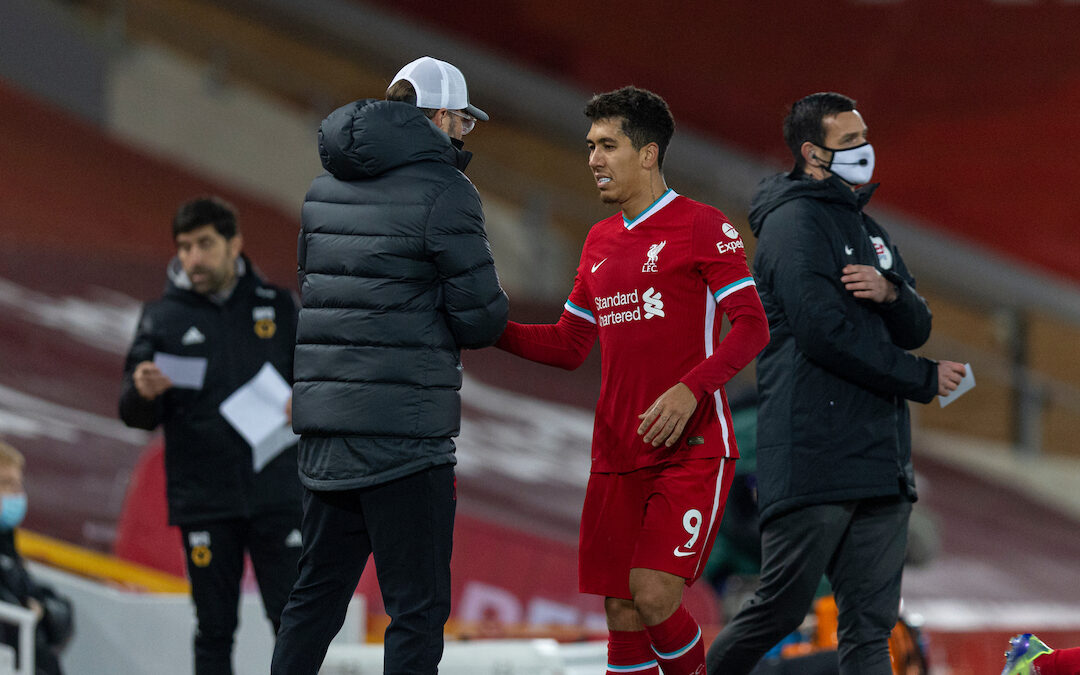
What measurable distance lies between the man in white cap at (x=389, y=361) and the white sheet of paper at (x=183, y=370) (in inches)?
54.2

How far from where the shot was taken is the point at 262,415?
4.74 metres

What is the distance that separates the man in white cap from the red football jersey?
45 centimetres

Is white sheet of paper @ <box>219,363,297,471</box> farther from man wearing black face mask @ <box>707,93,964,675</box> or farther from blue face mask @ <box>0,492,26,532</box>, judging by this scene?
man wearing black face mask @ <box>707,93,964,675</box>

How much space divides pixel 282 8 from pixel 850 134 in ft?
36.9

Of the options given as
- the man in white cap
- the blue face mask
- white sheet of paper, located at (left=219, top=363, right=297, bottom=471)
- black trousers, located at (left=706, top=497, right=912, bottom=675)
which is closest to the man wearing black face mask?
black trousers, located at (left=706, top=497, right=912, bottom=675)

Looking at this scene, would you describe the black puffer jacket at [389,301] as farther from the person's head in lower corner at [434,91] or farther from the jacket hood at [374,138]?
the person's head in lower corner at [434,91]

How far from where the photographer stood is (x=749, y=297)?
370 cm

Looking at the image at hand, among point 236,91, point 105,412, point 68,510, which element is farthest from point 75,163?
point 68,510

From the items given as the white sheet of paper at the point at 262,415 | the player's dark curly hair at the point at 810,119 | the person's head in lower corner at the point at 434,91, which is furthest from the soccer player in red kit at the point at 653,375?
the white sheet of paper at the point at 262,415

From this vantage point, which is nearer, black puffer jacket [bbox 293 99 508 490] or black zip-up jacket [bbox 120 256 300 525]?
black puffer jacket [bbox 293 99 508 490]

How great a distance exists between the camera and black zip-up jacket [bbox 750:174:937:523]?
3959mm

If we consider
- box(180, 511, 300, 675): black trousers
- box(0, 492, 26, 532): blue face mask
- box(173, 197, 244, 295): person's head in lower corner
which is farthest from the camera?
box(0, 492, 26, 532): blue face mask

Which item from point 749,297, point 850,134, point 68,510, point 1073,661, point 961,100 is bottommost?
point 68,510

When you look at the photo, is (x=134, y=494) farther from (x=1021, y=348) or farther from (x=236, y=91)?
(x=1021, y=348)
